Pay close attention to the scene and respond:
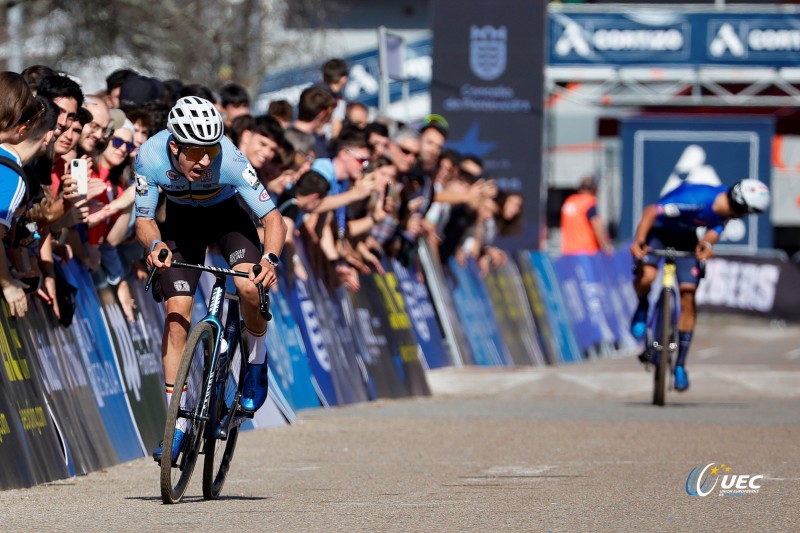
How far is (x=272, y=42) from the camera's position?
94.8 feet

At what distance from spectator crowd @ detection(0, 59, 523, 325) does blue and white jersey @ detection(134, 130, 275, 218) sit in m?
0.56

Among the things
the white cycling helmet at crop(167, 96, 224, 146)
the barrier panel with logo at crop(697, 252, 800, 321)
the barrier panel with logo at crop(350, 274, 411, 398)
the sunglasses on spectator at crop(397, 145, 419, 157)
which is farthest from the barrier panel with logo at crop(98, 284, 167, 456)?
the barrier panel with logo at crop(697, 252, 800, 321)

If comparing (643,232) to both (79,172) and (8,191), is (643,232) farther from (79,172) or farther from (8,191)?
(8,191)

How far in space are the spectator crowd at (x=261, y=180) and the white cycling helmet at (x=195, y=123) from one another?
0.81m

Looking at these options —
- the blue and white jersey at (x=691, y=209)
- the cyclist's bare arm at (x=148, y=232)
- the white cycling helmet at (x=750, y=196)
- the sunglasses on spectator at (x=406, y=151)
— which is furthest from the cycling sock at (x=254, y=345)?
the sunglasses on spectator at (x=406, y=151)

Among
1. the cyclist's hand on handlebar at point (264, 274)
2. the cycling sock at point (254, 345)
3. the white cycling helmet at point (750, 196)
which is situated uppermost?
the white cycling helmet at point (750, 196)

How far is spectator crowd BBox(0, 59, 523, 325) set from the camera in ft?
29.5

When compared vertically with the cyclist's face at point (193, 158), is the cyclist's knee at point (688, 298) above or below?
below

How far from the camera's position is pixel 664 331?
45.5 ft

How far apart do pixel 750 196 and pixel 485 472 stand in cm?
512

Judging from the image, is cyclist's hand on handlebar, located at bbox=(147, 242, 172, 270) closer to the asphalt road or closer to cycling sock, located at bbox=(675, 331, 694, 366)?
the asphalt road

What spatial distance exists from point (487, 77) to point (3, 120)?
44.5ft

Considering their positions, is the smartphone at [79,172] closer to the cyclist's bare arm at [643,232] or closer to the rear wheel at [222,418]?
the rear wheel at [222,418]

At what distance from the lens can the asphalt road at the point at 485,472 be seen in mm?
7375
